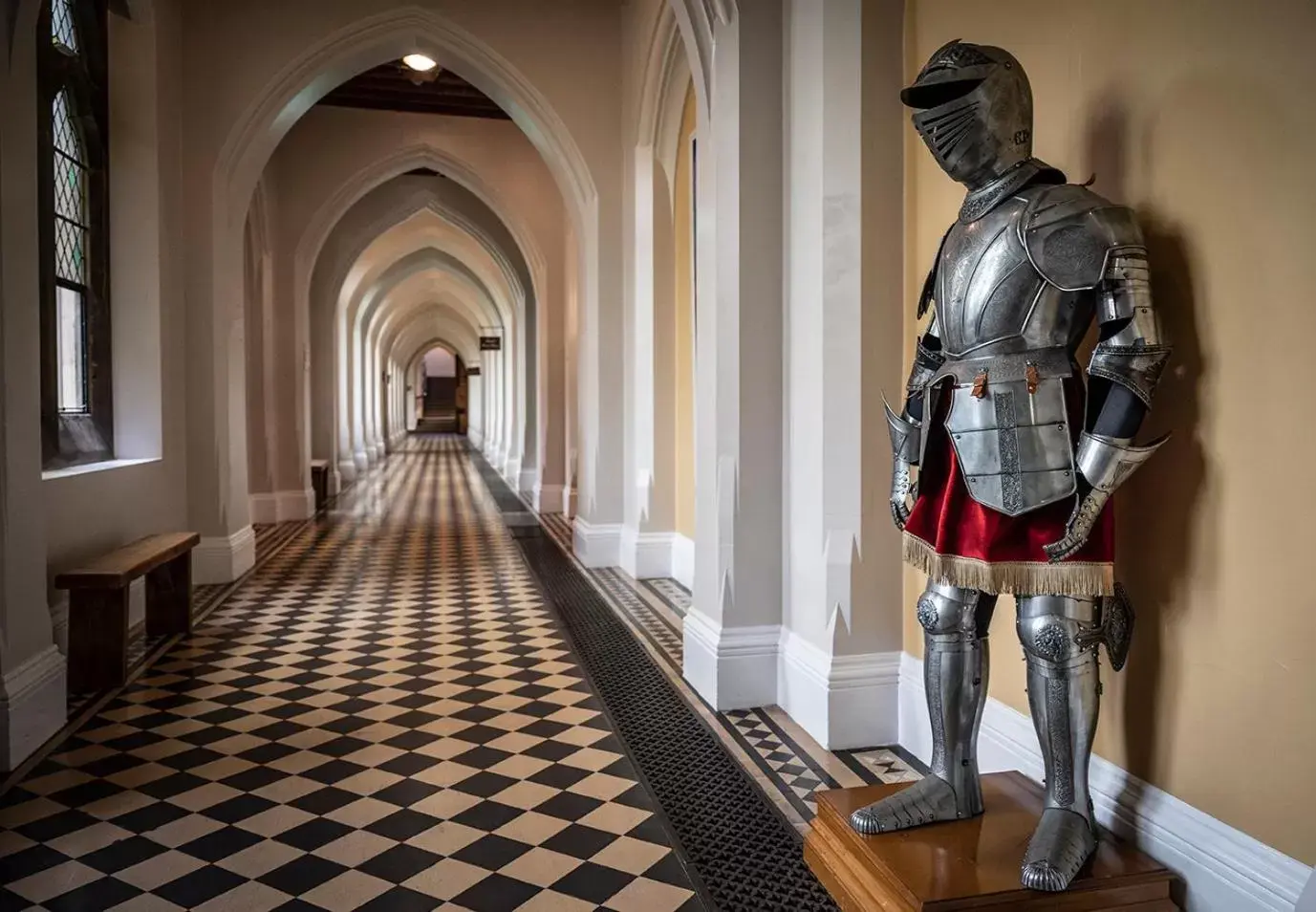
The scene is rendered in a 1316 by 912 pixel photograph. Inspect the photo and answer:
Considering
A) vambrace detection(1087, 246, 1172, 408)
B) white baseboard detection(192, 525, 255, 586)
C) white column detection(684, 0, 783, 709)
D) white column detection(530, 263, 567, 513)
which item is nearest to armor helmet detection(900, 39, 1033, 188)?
vambrace detection(1087, 246, 1172, 408)

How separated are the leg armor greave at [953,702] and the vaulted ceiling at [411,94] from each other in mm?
8832

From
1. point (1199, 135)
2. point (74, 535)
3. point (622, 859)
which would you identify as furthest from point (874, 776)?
point (74, 535)

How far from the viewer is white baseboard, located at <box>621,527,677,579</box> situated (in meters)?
7.48

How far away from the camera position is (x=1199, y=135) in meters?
2.27

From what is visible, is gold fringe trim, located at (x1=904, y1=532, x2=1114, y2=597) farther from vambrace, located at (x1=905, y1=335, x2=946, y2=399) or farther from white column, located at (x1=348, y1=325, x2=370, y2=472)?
white column, located at (x1=348, y1=325, x2=370, y2=472)

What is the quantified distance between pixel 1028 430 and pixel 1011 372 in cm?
16

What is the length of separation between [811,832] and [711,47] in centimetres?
365

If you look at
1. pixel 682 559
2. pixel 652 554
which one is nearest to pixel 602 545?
pixel 652 554

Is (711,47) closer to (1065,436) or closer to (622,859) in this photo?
(1065,436)

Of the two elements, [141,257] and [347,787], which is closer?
[347,787]

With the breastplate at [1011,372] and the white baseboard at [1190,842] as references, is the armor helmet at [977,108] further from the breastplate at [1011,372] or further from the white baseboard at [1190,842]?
the white baseboard at [1190,842]

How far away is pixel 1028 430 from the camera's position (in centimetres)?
220

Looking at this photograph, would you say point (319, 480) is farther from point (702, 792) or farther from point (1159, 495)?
point (1159, 495)

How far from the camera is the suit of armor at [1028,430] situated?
209cm
